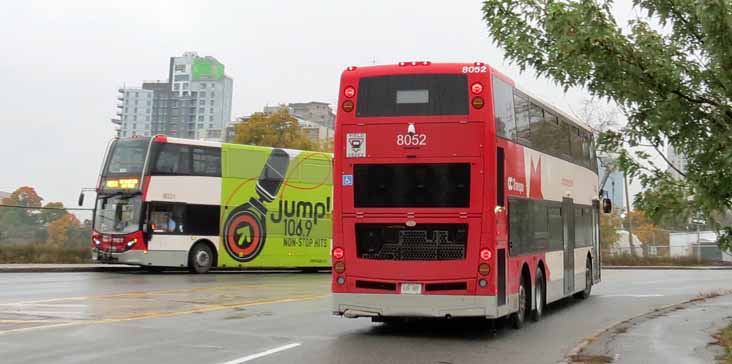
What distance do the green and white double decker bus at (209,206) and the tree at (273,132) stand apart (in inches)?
913

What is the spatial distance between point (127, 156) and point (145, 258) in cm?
340

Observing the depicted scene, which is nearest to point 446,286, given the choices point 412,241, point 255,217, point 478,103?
point 412,241

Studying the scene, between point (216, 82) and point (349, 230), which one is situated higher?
point (216, 82)

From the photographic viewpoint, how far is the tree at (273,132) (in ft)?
179

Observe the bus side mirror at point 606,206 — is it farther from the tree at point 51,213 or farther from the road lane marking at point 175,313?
the tree at point 51,213

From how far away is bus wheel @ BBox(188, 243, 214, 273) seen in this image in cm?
2789

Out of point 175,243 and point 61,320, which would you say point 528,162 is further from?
point 175,243

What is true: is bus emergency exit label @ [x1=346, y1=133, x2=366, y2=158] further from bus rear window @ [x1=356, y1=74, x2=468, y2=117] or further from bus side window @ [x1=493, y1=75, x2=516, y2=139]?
bus side window @ [x1=493, y1=75, x2=516, y2=139]

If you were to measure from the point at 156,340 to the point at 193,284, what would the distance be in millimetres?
11424

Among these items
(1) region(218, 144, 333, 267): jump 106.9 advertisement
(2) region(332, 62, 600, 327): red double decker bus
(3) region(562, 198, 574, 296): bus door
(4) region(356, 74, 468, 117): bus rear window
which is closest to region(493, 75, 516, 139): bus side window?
(2) region(332, 62, 600, 327): red double decker bus

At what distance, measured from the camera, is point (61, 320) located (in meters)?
12.7

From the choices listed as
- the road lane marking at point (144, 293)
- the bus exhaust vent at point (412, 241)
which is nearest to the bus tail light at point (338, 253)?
the bus exhaust vent at point (412, 241)

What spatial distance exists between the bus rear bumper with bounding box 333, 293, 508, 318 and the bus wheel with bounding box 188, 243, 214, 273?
54.3 ft

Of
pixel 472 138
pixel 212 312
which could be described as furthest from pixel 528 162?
pixel 212 312
